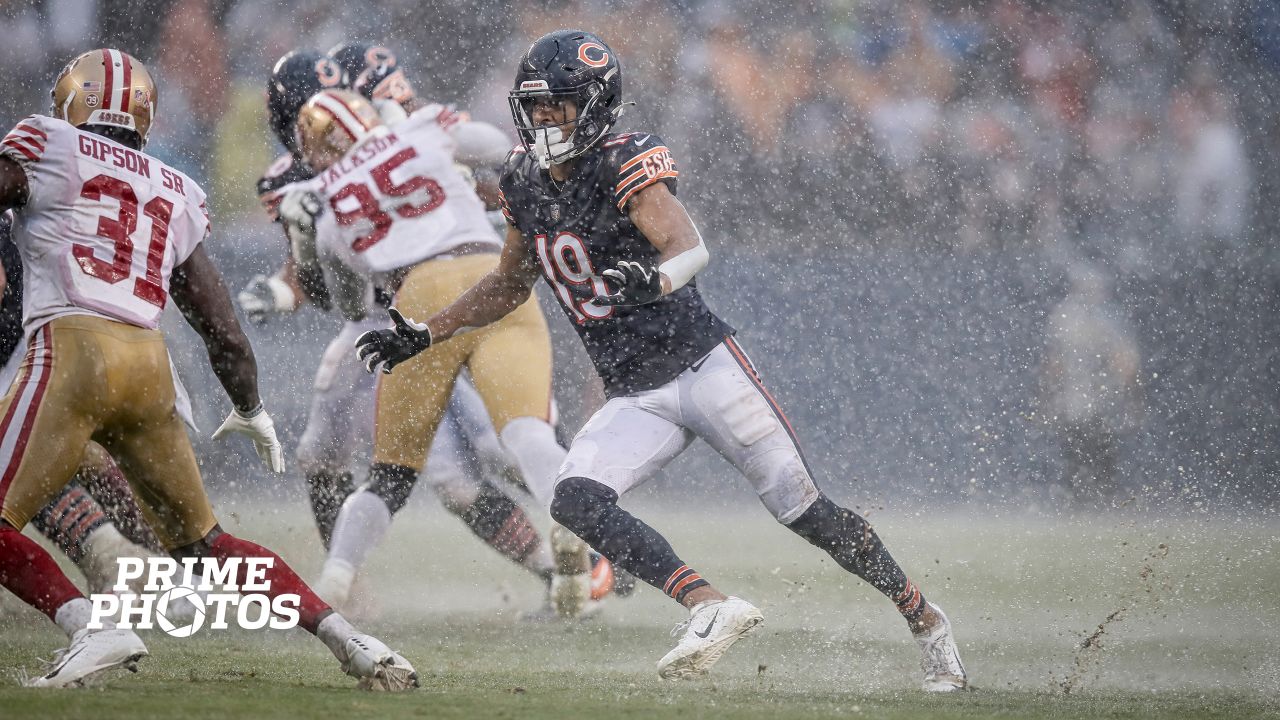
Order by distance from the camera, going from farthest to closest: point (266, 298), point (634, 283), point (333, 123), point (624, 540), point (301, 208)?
point (266, 298) → point (333, 123) → point (301, 208) → point (624, 540) → point (634, 283)

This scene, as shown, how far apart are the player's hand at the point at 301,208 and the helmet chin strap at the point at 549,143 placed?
1565mm

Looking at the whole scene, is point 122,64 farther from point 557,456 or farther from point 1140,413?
point 1140,413

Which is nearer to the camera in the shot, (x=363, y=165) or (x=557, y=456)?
(x=557, y=456)

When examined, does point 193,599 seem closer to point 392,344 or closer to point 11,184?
point 392,344

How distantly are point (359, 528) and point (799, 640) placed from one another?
5.12 feet

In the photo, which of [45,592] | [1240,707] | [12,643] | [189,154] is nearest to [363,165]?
[12,643]

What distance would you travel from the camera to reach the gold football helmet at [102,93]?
348 centimetres

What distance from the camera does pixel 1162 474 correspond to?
7.89 metres

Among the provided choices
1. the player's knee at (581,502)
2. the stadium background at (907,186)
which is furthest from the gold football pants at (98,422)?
the stadium background at (907,186)

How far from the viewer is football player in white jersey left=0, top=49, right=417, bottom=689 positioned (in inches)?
126

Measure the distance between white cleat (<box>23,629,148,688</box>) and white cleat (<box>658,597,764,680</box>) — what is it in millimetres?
A: 1219

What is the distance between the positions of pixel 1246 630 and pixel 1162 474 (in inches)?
126

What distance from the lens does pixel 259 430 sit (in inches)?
150

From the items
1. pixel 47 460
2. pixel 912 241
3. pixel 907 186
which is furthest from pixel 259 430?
pixel 907 186
